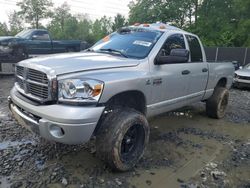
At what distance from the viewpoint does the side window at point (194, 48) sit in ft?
16.5

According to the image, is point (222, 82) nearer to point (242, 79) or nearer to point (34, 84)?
point (34, 84)

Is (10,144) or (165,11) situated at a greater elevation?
(165,11)

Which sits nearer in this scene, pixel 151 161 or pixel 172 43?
pixel 151 161

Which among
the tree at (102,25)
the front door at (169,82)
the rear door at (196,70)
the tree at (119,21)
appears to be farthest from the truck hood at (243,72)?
the tree at (102,25)

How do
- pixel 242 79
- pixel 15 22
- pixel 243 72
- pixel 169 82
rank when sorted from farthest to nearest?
pixel 15 22 < pixel 243 72 < pixel 242 79 < pixel 169 82

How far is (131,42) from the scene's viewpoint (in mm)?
4215

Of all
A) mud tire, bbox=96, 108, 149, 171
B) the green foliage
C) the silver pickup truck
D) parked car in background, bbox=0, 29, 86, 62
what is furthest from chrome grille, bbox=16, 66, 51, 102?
the green foliage

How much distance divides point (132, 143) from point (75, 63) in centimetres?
134

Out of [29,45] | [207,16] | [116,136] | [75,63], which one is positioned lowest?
[116,136]

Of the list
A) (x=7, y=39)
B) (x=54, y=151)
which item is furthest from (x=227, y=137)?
(x=7, y=39)

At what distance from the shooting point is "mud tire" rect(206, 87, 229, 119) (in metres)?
5.93

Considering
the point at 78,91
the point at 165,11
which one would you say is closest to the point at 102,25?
the point at 165,11

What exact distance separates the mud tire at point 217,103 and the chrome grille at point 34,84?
4119 mm

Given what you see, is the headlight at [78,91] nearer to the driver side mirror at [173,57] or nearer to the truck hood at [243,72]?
the driver side mirror at [173,57]
